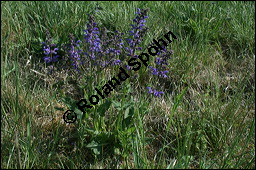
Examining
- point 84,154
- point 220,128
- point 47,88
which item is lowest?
point 84,154

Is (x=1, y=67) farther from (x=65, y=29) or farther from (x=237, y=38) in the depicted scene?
(x=237, y=38)

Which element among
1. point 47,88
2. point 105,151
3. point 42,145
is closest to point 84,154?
point 105,151

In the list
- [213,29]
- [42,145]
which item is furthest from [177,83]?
[42,145]

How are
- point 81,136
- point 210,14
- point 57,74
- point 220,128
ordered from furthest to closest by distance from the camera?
1. point 210,14
2. point 57,74
3. point 220,128
4. point 81,136

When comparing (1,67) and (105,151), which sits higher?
(1,67)

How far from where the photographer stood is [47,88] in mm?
3225

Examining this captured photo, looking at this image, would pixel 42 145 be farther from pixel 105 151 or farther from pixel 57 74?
pixel 57 74

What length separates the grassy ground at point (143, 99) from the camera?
2.43m

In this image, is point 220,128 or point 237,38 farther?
point 237,38

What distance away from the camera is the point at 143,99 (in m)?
2.82

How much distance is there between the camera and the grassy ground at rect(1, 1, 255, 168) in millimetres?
2426

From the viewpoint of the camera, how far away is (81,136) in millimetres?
2469

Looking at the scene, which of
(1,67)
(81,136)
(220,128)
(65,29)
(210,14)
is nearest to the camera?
(81,136)

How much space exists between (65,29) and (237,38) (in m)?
1.89
